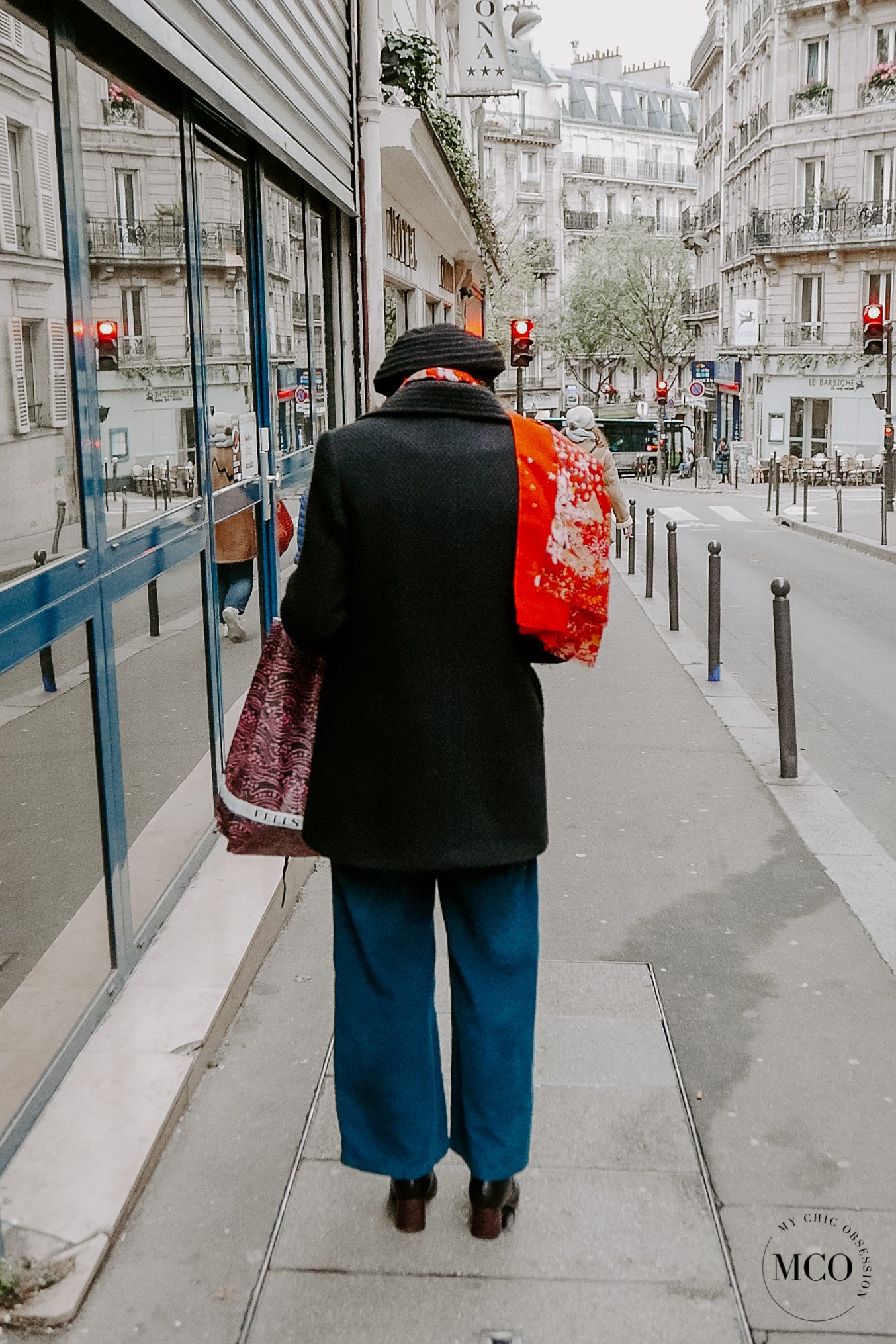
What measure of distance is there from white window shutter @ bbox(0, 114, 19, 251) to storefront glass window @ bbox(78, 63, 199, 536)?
584 mm

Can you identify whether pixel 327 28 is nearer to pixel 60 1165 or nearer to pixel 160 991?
pixel 160 991

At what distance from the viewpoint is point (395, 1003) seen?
2807mm

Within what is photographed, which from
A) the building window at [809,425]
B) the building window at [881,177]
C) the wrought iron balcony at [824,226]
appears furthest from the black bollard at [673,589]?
the building window at [881,177]

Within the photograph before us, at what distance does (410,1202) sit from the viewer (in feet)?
9.57

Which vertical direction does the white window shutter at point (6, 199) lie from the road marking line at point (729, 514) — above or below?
above

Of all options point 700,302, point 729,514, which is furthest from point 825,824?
point 700,302

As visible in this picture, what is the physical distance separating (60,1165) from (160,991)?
32.4 inches

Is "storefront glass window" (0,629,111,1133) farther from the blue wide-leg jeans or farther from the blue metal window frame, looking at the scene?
the blue wide-leg jeans

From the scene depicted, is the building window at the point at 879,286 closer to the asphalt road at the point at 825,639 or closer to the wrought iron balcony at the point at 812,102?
the wrought iron balcony at the point at 812,102

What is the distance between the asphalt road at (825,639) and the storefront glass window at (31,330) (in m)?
4.02

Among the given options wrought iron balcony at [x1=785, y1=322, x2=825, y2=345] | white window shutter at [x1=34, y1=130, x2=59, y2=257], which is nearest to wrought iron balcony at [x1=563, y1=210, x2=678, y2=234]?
wrought iron balcony at [x1=785, y1=322, x2=825, y2=345]

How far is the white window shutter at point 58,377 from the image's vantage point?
319cm

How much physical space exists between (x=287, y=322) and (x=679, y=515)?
25945 millimetres

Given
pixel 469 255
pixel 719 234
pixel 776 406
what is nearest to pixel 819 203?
pixel 776 406
